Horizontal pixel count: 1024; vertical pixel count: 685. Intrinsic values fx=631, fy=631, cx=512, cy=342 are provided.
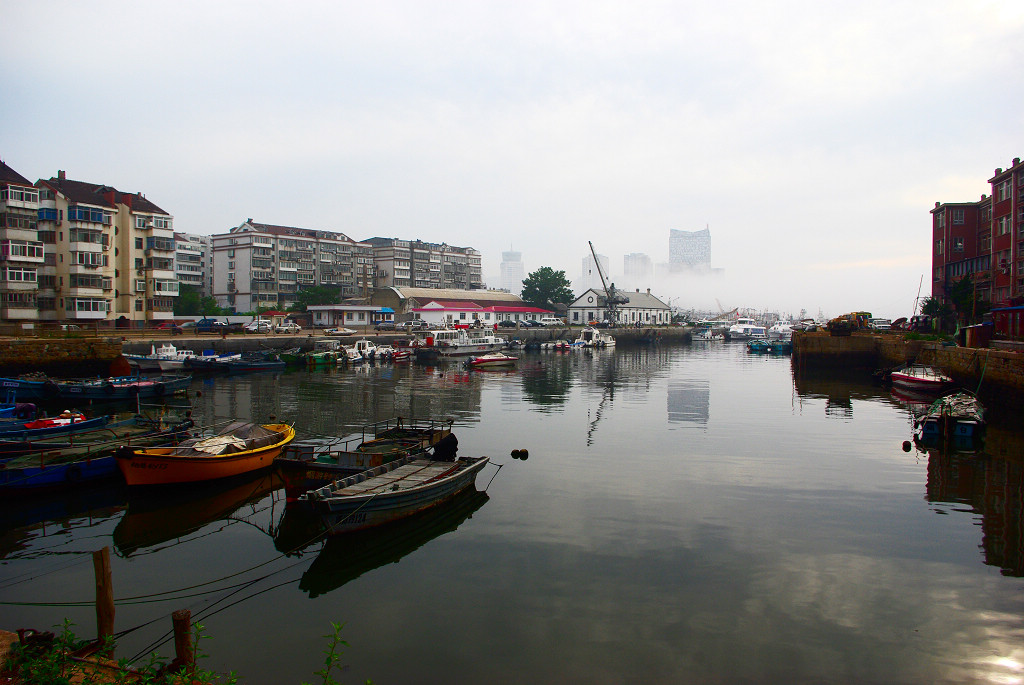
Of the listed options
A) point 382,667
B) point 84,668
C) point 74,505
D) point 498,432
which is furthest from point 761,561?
point 74,505

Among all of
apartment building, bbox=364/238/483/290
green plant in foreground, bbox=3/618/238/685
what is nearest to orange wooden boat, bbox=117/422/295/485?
green plant in foreground, bbox=3/618/238/685

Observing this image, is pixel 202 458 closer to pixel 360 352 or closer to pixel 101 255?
pixel 360 352

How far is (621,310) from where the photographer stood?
11406 cm

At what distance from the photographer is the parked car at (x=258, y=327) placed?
216ft

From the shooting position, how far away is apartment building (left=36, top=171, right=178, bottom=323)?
185 ft

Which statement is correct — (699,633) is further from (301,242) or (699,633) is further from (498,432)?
(301,242)

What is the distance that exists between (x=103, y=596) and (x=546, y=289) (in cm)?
10641

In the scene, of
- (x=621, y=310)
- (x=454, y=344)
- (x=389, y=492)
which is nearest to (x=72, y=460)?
(x=389, y=492)

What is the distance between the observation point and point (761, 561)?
41.5 ft

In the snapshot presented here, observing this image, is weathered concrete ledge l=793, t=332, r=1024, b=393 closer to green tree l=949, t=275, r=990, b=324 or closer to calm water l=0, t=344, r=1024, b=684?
green tree l=949, t=275, r=990, b=324

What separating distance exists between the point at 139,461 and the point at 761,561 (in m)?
15.1

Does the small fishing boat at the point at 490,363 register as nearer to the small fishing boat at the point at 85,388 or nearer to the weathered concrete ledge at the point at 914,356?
the weathered concrete ledge at the point at 914,356

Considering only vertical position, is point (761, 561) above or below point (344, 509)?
below

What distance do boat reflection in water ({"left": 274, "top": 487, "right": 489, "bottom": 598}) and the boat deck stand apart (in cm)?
76
